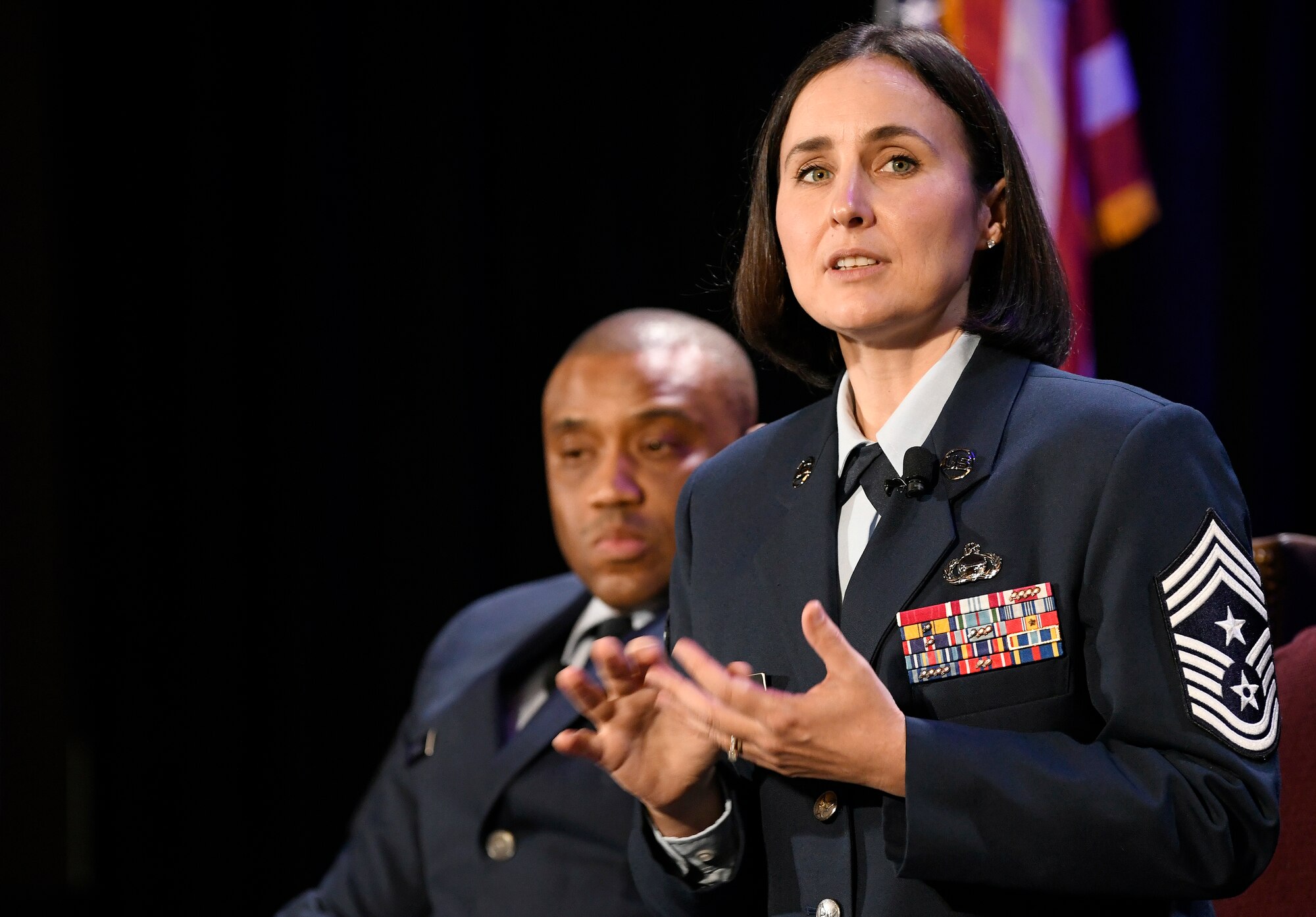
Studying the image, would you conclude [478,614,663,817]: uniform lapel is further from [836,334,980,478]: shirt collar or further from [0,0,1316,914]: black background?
[0,0,1316,914]: black background

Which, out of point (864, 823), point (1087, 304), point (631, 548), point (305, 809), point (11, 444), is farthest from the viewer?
point (11, 444)

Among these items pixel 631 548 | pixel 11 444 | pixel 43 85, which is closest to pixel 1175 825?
pixel 631 548

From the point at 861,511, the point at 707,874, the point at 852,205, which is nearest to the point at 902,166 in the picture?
the point at 852,205

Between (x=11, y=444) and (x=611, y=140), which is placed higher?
(x=611, y=140)

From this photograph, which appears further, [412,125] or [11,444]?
[11,444]

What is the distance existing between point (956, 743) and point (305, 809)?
2363mm

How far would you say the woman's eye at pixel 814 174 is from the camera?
56.3 inches

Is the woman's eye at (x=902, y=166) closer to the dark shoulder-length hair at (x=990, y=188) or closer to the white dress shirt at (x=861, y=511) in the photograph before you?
the dark shoulder-length hair at (x=990, y=188)

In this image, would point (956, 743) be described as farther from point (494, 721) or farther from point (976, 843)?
point (494, 721)

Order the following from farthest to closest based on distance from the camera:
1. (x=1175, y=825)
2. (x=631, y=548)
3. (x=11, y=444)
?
(x=11, y=444) → (x=631, y=548) → (x=1175, y=825)

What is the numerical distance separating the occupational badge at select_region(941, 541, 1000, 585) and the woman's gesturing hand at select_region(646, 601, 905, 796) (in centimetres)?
15

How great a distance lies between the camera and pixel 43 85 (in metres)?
3.64

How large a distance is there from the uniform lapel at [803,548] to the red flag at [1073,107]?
1.61 meters

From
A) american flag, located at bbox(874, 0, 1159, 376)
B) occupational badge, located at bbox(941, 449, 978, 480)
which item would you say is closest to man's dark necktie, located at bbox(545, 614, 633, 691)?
occupational badge, located at bbox(941, 449, 978, 480)
